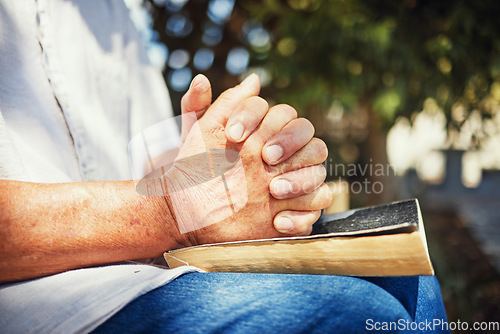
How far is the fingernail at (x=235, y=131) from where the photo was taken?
63 cm

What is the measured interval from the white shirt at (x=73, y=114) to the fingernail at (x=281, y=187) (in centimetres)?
21

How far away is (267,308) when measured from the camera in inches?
18.3

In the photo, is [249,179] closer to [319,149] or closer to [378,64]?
[319,149]

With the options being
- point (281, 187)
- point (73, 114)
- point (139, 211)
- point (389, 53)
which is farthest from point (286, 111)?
point (389, 53)

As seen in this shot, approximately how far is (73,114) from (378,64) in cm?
154

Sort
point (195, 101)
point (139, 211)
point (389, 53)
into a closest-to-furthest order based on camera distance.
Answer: point (139, 211)
point (195, 101)
point (389, 53)

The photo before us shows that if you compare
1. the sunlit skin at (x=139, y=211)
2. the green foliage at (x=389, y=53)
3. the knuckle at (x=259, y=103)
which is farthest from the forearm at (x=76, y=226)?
the green foliage at (x=389, y=53)

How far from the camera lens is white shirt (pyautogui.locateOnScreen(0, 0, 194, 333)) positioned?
486 mm

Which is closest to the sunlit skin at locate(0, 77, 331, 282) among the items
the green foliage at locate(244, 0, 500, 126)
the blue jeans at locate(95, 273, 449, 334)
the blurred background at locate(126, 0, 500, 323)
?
the blue jeans at locate(95, 273, 449, 334)

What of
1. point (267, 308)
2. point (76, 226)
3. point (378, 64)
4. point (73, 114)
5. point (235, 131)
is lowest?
point (267, 308)

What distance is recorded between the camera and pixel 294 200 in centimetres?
66

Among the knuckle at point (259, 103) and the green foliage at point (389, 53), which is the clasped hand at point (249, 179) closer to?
the knuckle at point (259, 103)

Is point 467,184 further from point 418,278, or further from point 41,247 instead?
point 41,247

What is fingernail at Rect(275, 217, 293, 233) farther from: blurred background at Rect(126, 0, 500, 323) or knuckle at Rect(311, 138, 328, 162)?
blurred background at Rect(126, 0, 500, 323)
